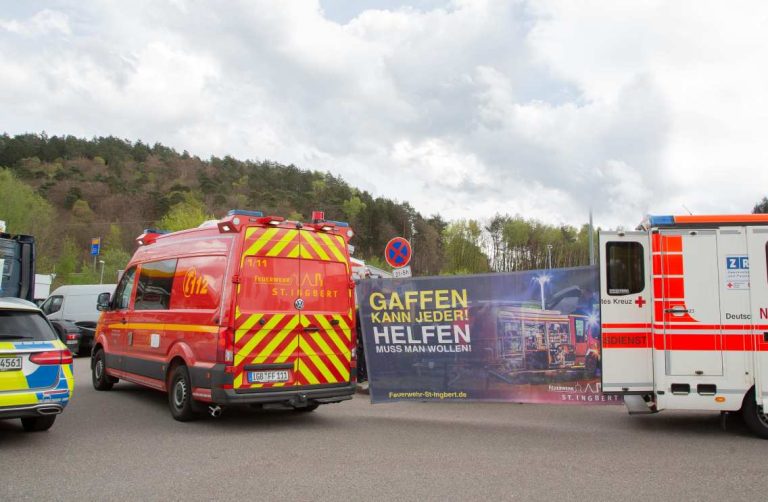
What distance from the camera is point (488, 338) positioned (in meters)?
9.21

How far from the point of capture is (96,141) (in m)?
98.9

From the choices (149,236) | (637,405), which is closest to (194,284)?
(149,236)

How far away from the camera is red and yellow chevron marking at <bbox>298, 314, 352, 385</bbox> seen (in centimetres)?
857

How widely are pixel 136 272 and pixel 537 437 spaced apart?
6.86 meters

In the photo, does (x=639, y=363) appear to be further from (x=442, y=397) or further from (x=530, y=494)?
(x=530, y=494)

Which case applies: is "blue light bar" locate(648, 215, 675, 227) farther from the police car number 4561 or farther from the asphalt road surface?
the police car number 4561

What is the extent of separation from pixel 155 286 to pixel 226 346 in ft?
8.60

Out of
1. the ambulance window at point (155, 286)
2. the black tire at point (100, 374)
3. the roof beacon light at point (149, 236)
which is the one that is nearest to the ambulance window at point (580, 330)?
the ambulance window at point (155, 286)

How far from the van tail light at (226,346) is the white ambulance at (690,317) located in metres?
4.68

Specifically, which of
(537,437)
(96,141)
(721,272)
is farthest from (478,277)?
(96,141)

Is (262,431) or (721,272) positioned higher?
(721,272)

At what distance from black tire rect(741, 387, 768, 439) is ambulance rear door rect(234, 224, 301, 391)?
5.59 meters

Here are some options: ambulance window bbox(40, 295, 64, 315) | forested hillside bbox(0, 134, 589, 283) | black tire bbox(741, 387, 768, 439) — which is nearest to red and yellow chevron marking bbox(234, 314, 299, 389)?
black tire bbox(741, 387, 768, 439)

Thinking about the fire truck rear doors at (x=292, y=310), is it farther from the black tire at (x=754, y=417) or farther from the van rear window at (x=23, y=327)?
the black tire at (x=754, y=417)
